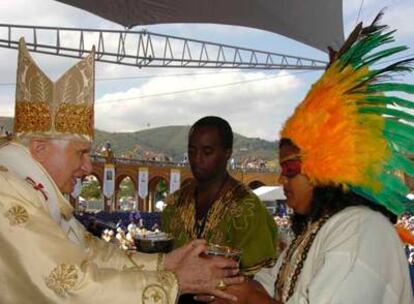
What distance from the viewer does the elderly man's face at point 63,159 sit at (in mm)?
2303

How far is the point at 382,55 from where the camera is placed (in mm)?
2197

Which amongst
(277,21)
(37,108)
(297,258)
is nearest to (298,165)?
(297,258)

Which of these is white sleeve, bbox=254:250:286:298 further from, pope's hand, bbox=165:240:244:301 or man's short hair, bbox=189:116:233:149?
man's short hair, bbox=189:116:233:149

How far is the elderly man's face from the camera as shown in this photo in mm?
2303

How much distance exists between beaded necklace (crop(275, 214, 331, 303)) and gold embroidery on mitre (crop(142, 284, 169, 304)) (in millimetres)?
485

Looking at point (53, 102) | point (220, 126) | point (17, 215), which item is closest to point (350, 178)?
point (17, 215)

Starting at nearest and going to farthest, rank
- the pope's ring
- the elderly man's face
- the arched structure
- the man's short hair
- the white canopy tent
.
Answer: the pope's ring, the elderly man's face, the man's short hair, the white canopy tent, the arched structure

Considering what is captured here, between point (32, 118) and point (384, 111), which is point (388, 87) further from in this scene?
point (32, 118)

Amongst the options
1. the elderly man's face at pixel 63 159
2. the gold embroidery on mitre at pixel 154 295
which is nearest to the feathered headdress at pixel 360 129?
the gold embroidery on mitre at pixel 154 295

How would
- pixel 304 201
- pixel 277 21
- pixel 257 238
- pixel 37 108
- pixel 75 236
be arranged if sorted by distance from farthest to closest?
pixel 277 21 < pixel 257 238 < pixel 75 236 < pixel 37 108 < pixel 304 201

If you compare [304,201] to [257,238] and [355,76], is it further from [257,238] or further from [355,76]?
[257,238]

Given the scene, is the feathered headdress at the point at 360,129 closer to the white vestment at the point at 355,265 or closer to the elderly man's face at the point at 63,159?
the white vestment at the point at 355,265

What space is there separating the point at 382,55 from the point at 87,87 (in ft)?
4.32

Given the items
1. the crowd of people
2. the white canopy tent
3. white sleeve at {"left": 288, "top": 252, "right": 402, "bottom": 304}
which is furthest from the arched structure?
white sleeve at {"left": 288, "top": 252, "right": 402, "bottom": 304}
